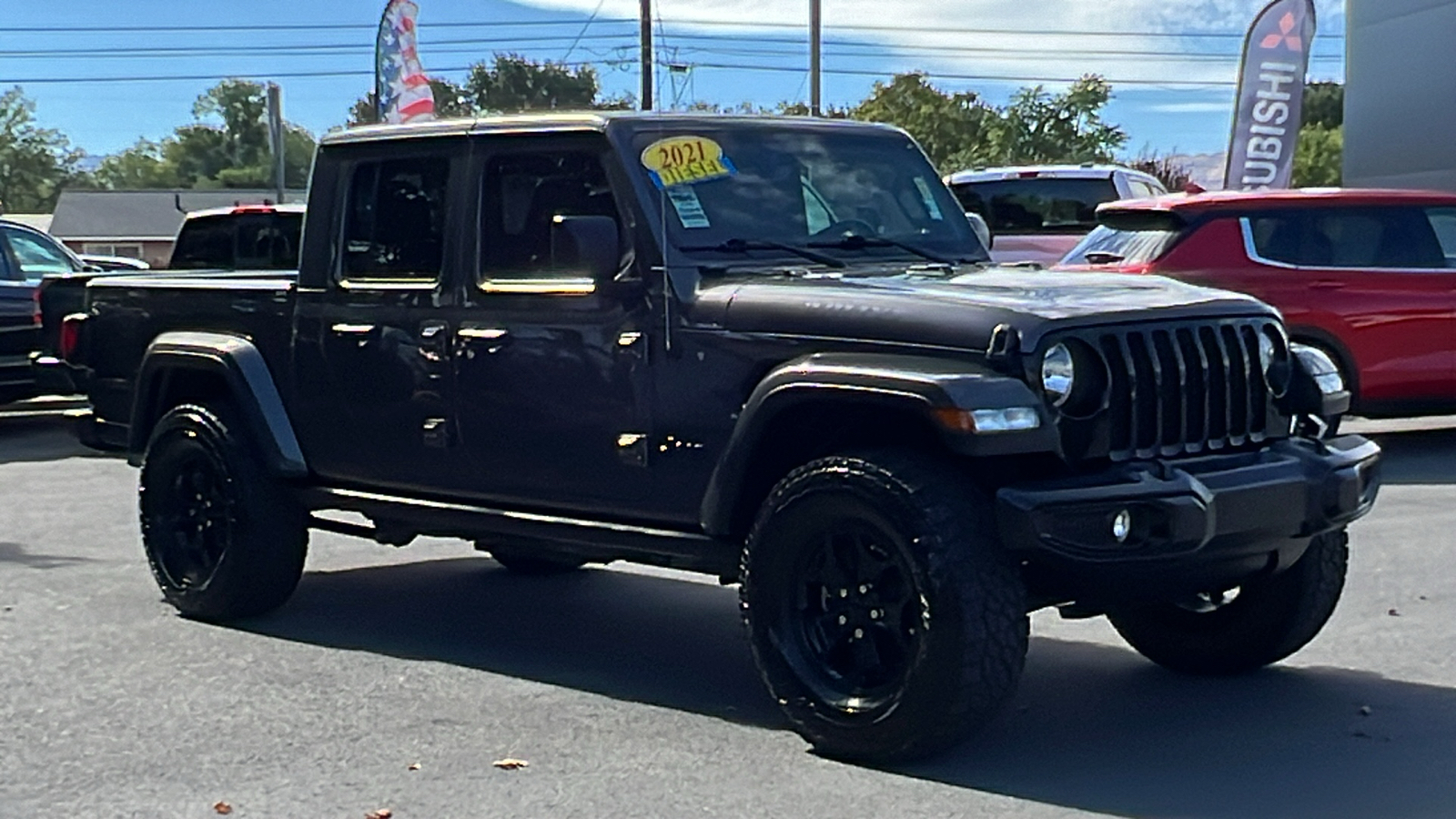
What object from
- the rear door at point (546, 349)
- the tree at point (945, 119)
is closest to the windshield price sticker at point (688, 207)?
the rear door at point (546, 349)

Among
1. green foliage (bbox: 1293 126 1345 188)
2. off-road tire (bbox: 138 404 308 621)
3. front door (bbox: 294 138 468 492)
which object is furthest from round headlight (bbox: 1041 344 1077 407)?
green foliage (bbox: 1293 126 1345 188)

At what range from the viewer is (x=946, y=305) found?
5.79 m

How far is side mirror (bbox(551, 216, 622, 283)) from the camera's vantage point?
21.2 ft

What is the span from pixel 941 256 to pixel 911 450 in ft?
4.86

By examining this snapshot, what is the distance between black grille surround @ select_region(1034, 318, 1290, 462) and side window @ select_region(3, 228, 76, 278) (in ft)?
40.4

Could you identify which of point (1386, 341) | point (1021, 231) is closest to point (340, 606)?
point (1386, 341)

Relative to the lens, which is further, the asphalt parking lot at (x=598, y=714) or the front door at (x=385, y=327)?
the front door at (x=385, y=327)

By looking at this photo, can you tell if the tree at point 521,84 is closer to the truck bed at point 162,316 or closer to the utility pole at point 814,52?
the utility pole at point 814,52

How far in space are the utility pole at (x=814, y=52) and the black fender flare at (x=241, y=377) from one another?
29994mm

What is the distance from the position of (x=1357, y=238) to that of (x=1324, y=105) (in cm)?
7888

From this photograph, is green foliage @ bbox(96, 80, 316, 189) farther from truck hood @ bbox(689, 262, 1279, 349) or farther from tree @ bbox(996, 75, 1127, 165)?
truck hood @ bbox(689, 262, 1279, 349)

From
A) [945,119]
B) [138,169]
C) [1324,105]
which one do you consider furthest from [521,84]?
[138,169]

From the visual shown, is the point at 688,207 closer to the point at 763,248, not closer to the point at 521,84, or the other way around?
the point at 763,248

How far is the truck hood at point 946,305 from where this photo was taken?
224 inches
